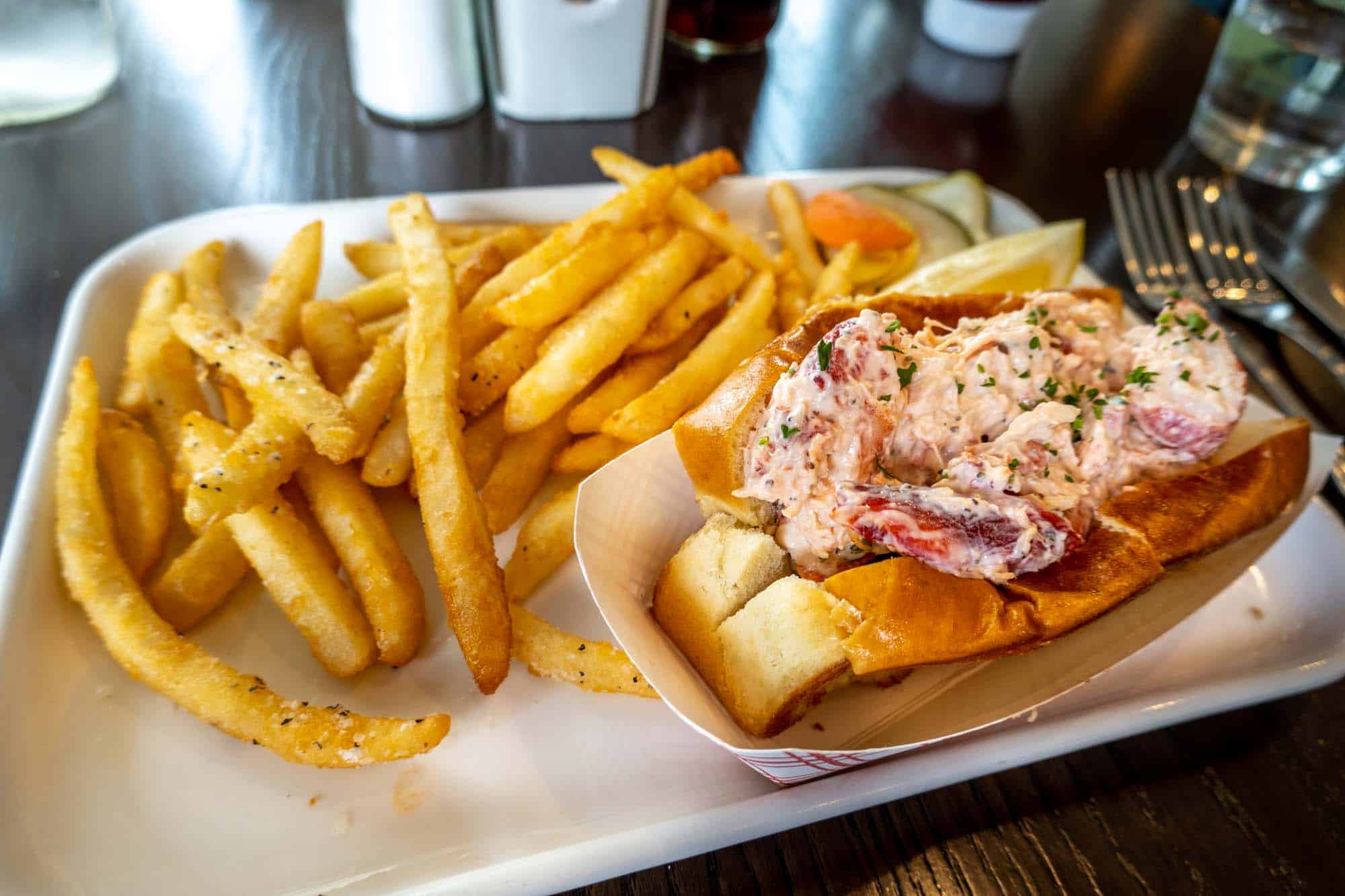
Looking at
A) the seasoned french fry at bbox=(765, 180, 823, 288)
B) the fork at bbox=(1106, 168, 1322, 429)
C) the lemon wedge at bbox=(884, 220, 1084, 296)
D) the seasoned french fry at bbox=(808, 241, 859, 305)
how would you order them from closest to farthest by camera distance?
the seasoned french fry at bbox=(808, 241, 859, 305) → the lemon wedge at bbox=(884, 220, 1084, 296) → the seasoned french fry at bbox=(765, 180, 823, 288) → the fork at bbox=(1106, 168, 1322, 429)

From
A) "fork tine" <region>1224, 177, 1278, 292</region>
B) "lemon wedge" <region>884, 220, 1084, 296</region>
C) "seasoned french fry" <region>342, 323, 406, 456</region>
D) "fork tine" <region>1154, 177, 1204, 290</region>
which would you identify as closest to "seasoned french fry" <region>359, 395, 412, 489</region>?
"seasoned french fry" <region>342, 323, 406, 456</region>

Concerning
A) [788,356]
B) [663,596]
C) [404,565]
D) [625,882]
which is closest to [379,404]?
[404,565]

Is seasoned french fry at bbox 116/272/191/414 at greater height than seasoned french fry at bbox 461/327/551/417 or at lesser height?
lesser

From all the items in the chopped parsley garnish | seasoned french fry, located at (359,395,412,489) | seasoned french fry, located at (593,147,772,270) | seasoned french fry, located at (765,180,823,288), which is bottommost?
seasoned french fry, located at (359,395,412,489)

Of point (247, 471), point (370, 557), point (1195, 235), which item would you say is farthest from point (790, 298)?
point (1195, 235)

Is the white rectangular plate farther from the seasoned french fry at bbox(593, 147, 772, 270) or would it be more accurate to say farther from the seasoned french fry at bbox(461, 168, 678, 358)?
the seasoned french fry at bbox(593, 147, 772, 270)

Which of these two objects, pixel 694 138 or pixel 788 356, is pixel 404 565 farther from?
pixel 694 138

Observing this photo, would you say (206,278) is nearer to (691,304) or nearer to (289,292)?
(289,292)
